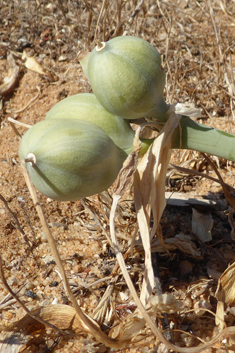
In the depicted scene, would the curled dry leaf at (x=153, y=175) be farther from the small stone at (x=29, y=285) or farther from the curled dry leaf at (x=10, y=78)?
the curled dry leaf at (x=10, y=78)

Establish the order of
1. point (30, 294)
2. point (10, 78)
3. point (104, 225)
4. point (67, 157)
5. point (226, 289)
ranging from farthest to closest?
point (10, 78), point (104, 225), point (30, 294), point (226, 289), point (67, 157)

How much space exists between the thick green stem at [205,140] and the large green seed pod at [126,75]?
0.17 metres

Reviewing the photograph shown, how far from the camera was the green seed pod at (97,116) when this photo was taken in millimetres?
1280

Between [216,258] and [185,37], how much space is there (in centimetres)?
197

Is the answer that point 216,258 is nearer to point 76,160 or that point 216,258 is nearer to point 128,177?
point 128,177

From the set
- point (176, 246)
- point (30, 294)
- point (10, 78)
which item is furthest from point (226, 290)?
point (10, 78)

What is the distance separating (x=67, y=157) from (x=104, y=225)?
2.86ft

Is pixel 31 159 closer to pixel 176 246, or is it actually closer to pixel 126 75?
pixel 126 75

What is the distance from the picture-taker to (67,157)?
42.8 inches

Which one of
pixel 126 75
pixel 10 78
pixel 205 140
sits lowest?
pixel 10 78

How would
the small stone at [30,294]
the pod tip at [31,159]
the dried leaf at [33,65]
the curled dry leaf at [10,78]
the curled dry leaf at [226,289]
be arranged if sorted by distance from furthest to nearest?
1. the dried leaf at [33,65]
2. the curled dry leaf at [10,78]
3. the small stone at [30,294]
4. the curled dry leaf at [226,289]
5. the pod tip at [31,159]

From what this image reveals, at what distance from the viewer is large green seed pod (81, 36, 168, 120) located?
1.15 metres

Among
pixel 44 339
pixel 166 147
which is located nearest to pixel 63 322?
pixel 44 339

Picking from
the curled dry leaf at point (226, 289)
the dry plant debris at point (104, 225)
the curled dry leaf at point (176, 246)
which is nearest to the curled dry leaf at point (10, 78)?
the dry plant debris at point (104, 225)
